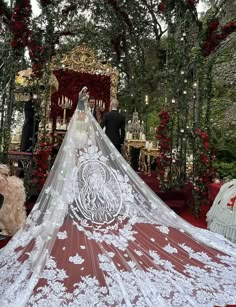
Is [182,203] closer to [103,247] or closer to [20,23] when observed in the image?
[103,247]

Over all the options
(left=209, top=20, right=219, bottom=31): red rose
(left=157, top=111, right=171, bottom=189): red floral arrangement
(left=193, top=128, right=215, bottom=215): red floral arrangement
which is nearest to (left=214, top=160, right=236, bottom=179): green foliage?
(left=193, top=128, right=215, bottom=215): red floral arrangement

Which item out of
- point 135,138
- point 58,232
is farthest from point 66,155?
point 135,138

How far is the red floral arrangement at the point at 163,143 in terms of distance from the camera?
5.93 meters

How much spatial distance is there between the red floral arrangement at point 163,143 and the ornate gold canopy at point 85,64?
4.43 metres

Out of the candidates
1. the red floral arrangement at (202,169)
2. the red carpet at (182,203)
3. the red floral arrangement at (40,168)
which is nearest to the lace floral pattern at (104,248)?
the red floral arrangement at (40,168)

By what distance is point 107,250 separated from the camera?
320 cm

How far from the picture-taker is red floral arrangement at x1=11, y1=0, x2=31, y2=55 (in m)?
5.16

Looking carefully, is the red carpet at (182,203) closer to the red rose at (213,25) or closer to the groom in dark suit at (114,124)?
the groom in dark suit at (114,124)

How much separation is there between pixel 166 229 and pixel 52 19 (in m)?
3.83

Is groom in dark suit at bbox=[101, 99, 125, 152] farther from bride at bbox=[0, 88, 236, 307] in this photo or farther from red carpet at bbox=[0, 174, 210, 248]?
bride at bbox=[0, 88, 236, 307]

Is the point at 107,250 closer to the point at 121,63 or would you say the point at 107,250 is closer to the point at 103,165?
the point at 103,165

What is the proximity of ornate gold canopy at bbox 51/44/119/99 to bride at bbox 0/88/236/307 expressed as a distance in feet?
19.0

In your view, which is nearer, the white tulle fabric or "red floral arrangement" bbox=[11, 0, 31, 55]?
the white tulle fabric

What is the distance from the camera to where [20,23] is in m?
5.16
